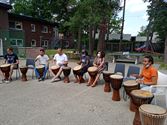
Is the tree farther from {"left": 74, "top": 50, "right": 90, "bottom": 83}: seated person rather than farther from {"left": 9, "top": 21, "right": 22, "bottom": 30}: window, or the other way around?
{"left": 9, "top": 21, "right": 22, "bottom": 30}: window

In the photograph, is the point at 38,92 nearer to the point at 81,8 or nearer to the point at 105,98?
the point at 105,98

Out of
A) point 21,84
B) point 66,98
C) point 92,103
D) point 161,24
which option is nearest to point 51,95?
point 66,98

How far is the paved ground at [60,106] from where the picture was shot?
405 cm

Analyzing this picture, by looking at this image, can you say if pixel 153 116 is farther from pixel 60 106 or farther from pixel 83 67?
pixel 83 67

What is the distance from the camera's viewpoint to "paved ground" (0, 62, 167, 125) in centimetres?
405

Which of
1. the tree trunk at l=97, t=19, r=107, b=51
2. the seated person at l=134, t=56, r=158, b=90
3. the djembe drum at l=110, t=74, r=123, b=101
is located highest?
the tree trunk at l=97, t=19, r=107, b=51

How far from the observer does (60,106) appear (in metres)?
4.89

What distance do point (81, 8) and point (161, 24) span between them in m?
7.16

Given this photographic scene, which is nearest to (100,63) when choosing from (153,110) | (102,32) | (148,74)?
(148,74)

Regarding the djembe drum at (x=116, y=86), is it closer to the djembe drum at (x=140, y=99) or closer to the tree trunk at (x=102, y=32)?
the djembe drum at (x=140, y=99)

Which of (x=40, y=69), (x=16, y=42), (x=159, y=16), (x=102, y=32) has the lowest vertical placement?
(x=40, y=69)

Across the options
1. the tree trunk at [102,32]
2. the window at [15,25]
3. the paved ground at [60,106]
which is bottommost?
the paved ground at [60,106]

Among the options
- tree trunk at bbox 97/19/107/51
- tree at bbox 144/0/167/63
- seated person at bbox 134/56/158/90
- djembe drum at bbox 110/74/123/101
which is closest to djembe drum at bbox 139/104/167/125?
seated person at bbox 134/56/158/90

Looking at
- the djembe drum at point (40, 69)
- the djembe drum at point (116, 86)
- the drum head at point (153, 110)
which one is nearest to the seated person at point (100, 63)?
the djembe drum at point (116, 86)
